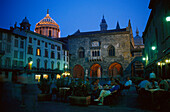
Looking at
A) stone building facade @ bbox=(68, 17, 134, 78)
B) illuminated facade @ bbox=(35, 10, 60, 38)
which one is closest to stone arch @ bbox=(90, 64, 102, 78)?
stone building facade @ bbox=(68, 17, 134, 78)

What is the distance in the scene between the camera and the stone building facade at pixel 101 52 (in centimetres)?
3906

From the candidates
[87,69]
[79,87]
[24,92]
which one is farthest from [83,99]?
[87,69]

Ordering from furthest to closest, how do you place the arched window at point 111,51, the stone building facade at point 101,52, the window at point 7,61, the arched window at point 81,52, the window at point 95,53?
1. the arched window at point 81,52
2. the window at point 95,53
3. the arched window at point 111,51
4. the stone building facade at point 101,52
5. the window at point 7,61

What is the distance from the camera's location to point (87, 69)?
41.3 metres

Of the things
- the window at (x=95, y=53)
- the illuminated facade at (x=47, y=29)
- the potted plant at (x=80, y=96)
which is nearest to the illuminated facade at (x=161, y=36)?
the potted plant at (x=80, y=96)

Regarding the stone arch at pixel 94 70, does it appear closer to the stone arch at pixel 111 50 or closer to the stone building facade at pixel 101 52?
the stone building facade at pixel 101 52

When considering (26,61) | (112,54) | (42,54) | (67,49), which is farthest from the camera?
(67,49)

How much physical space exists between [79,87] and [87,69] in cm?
3333

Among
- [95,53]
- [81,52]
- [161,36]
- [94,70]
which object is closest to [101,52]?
[95,53]

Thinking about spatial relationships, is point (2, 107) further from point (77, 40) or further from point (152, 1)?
point (77, 40)

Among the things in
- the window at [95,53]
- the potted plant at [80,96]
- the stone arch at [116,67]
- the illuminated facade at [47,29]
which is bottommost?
the potted plant at [80,96]

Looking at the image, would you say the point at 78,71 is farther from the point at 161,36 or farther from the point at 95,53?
the point at 161,36

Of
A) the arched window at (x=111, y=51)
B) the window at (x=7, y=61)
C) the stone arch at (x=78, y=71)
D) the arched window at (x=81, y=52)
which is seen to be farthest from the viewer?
the stone arch at (x=78, y=71)

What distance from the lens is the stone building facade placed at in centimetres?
3906
